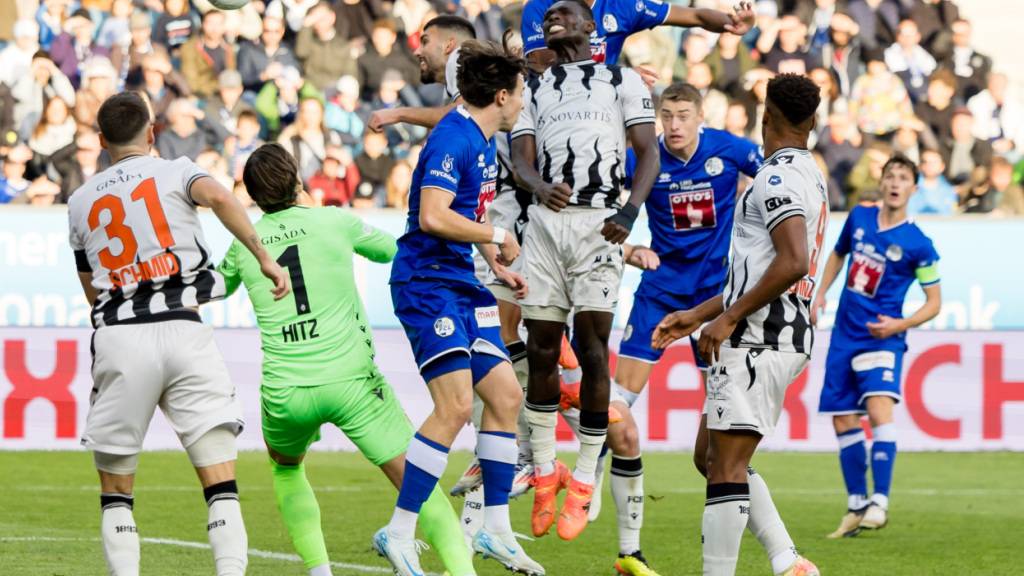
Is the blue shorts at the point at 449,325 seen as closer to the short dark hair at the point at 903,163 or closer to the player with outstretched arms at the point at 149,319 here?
the player with outstretched arms at the point at 149,319

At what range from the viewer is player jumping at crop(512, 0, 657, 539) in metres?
8.13

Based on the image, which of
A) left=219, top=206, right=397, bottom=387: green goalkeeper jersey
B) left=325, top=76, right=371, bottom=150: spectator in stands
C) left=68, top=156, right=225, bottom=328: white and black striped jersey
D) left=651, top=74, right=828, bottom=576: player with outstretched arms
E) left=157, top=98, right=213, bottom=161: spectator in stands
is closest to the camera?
left=651, top=74, right=828, bottom=576: player with outstretched arms

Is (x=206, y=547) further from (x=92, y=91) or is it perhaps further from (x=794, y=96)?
(x=92, y=91)

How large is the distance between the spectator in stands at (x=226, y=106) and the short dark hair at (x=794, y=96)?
39.8 ft

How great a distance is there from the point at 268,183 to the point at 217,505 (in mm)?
1476

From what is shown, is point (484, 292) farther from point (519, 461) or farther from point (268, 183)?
point (519, 461)

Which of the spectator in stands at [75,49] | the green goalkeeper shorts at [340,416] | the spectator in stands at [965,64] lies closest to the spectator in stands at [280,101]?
the spectator in stands at [75,49]

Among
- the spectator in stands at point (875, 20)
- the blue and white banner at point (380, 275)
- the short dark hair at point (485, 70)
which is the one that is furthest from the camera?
the spectator in stands at point (875, 20)

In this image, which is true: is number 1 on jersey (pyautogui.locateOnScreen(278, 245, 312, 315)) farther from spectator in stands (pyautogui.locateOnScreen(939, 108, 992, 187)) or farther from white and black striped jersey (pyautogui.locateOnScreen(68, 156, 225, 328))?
spectator in stands (pyautogui.locateOnScreen(939, 108, 992, 187))

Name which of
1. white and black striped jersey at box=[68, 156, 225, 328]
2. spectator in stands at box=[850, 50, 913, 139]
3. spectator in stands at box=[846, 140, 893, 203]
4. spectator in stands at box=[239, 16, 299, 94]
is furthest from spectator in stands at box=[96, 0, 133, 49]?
white and black striped jersey at box=[68, 156, 225, 328]

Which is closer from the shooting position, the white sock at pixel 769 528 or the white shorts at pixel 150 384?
the white shorts at pixel 150 384

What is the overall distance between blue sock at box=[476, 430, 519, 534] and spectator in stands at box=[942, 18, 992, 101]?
14274 millimetres

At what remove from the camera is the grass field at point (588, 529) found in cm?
855

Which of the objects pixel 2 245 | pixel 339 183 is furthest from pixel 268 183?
pixel 339 183
